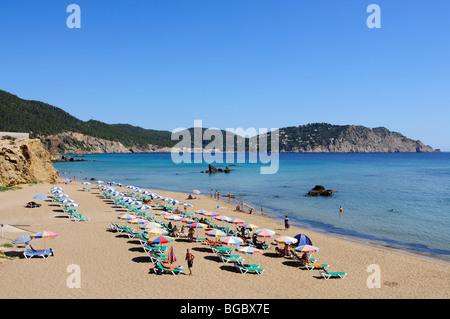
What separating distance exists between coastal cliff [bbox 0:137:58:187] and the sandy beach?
21.5 metres

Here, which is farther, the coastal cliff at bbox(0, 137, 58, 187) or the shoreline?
the coastal cliff at bbox(0, 137, 58, 187)

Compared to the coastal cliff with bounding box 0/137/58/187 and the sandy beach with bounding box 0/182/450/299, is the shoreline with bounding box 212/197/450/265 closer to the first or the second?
the sandy beach with bounding box 0/182/450/299

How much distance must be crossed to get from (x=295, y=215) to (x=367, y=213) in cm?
746

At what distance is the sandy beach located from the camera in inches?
489

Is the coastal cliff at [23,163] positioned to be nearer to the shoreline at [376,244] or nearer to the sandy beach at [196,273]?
the sandy beach at [196,273]

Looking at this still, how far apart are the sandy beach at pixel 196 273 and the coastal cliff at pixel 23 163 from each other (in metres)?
21.5

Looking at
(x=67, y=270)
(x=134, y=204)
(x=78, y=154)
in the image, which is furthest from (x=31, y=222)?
(x=78, y=154)

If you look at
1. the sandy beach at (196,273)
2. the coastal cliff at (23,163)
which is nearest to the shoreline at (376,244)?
the sandy beach at (196,273)

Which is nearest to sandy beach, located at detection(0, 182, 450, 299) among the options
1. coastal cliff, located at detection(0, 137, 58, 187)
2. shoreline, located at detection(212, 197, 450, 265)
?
shoreline, located at detection(212, 197, 450, 265)

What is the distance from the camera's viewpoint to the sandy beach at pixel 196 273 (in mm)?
12414

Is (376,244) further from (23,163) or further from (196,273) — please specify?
(23,163)

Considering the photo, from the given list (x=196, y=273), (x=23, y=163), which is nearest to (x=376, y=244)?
(x=196, y=273)

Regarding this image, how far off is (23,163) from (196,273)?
37.7 meters
